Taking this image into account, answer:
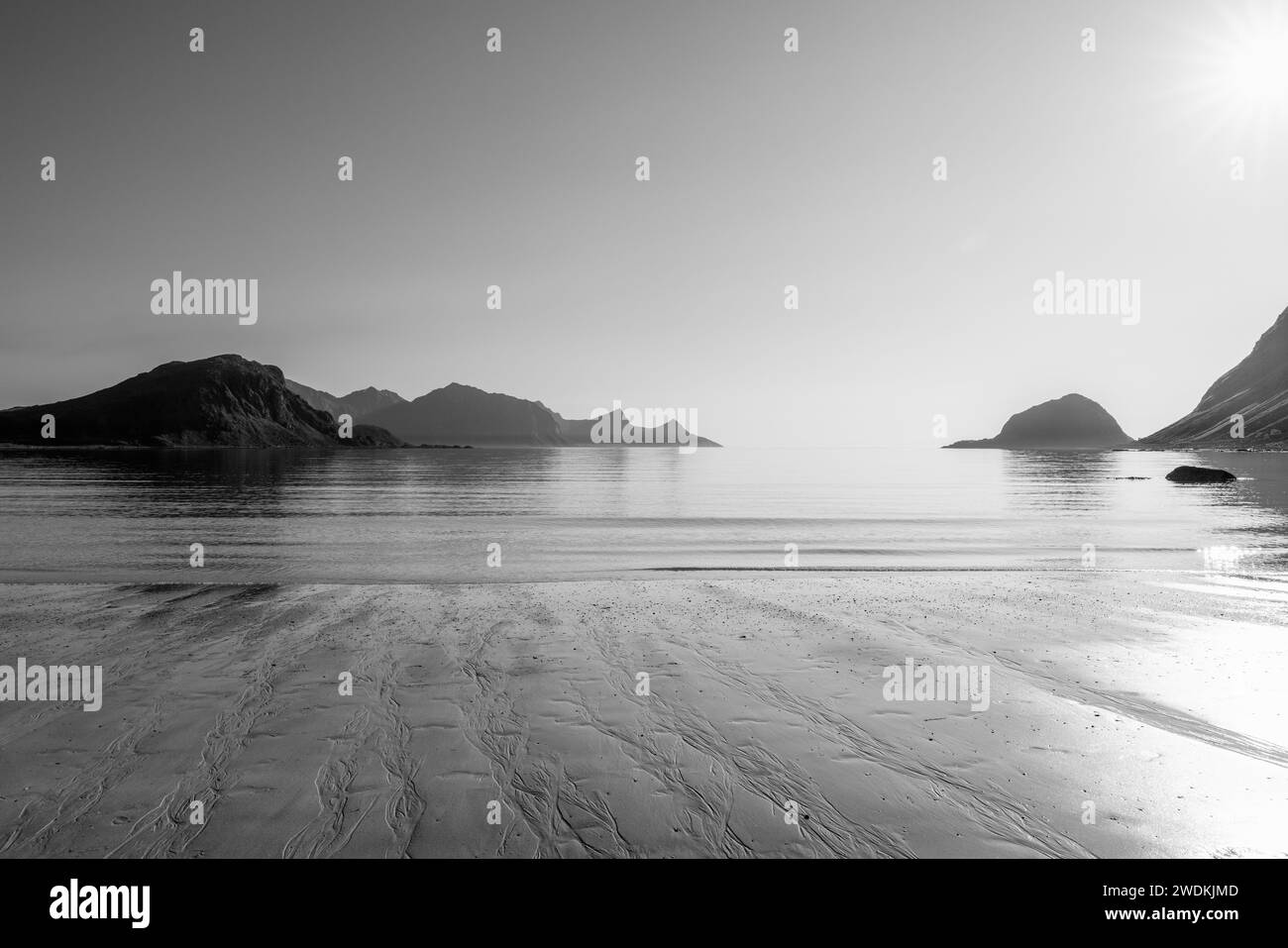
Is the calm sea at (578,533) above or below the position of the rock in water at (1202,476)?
below

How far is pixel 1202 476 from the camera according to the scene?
244 ft

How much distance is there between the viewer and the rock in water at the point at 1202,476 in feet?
240

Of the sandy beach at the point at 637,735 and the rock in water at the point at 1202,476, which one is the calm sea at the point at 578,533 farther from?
the rock in water at the point at 1202,476

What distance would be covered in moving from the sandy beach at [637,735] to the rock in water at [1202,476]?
77063 mm

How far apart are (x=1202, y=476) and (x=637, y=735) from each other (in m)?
94.1

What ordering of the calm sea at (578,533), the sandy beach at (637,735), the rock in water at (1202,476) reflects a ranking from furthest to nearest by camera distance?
the rock in water at (1202,476) → the calm sea at (578,533) → the sandy beach at (637,735)

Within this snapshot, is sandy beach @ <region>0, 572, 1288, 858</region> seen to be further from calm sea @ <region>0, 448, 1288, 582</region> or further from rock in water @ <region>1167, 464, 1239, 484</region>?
rock in water @ <region>1167, 464, 1239, 484</region>

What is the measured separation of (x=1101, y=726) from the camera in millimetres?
8836

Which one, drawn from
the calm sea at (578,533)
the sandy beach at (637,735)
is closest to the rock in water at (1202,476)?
the calm sea at (578,533)
